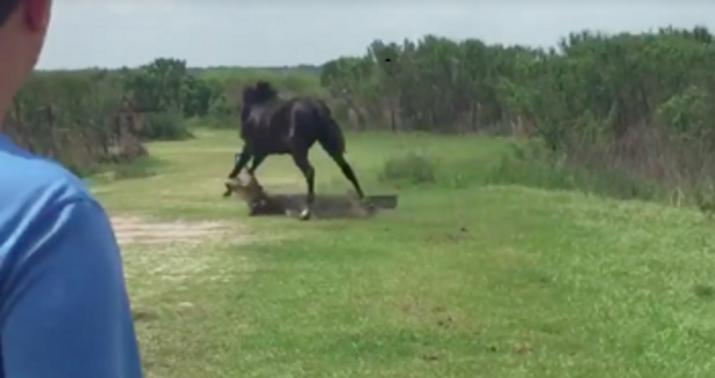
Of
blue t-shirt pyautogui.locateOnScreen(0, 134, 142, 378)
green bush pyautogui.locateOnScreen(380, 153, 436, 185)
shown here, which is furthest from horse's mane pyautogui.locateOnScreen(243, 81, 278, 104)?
blue t-shirt pyautogui.locateOnScreen(0, 134, 142, 378)

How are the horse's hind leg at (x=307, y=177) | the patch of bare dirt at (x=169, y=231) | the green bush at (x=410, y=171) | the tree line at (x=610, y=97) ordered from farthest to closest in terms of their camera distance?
the green bush at (x=410, y=171) < the tree line at (x=610, y=97) < the horse's hind leg at (x=307, y=177) < the patch of bare dirt at (x=169, y=231)

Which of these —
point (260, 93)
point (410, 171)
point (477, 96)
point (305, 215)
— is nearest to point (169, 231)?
point (305, 215)

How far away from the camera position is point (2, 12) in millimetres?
1218

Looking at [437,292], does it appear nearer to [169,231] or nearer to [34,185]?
[169,231]

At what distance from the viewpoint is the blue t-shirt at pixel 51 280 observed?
3.81 feet

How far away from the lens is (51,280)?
3.80 ft

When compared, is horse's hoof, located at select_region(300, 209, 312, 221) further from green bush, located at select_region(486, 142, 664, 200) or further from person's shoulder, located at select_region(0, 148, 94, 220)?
person's shoulder, located at select_region(0, 148, 94, 220)

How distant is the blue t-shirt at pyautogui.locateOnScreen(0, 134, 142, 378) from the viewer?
116cm

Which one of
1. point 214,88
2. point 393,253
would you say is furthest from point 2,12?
point 214,88

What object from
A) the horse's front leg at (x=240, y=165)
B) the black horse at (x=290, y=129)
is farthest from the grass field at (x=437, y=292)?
the black horse at (x=290, y=129)

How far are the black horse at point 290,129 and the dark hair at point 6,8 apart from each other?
1418 centimetres

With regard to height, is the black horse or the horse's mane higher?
the horse's mane

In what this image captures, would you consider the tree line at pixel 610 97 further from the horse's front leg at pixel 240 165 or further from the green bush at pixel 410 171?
the horse's front leg at pixel 240 165

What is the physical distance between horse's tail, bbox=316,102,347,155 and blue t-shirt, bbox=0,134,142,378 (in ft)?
49.0
